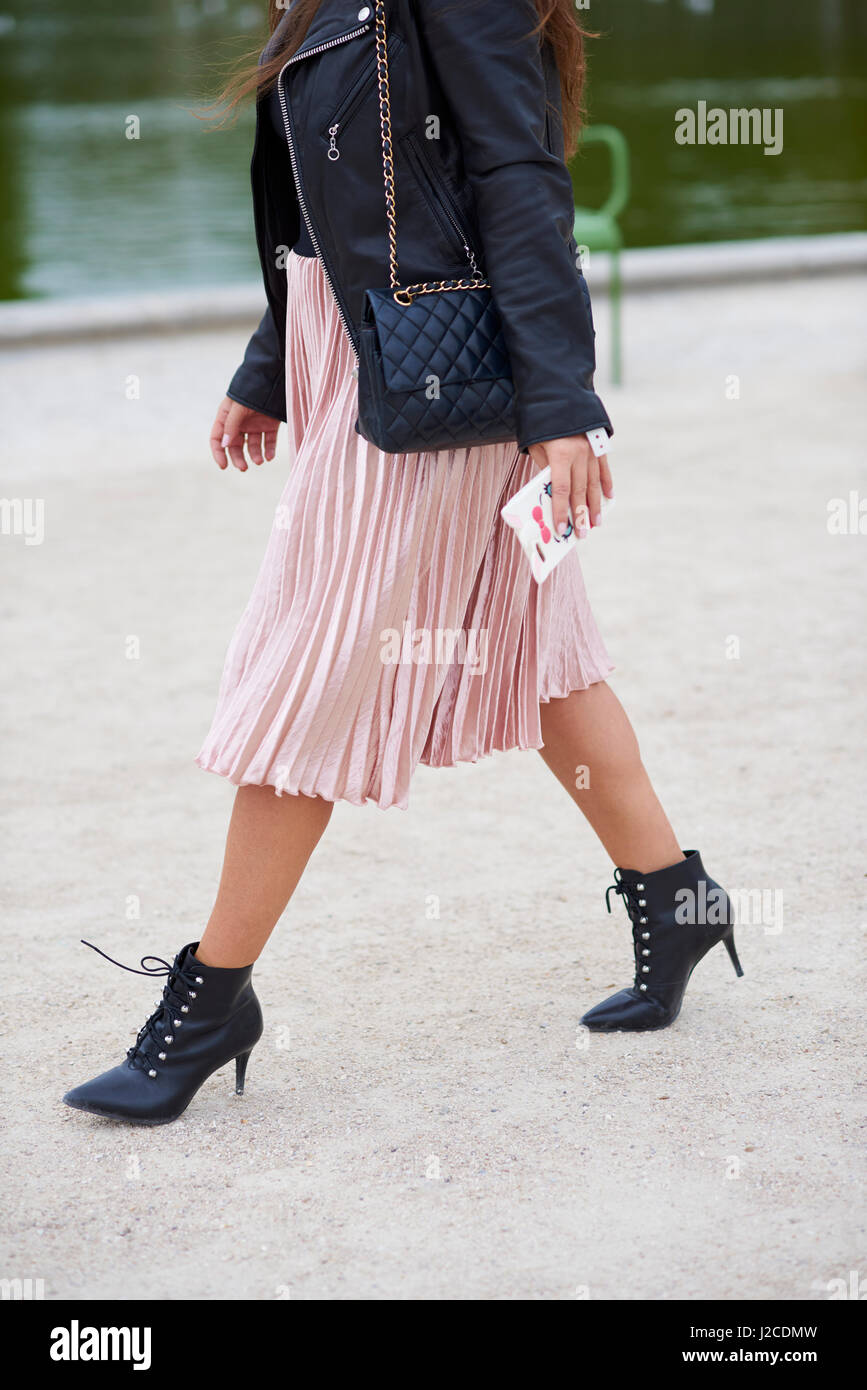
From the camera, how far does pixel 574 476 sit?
6.66 feet

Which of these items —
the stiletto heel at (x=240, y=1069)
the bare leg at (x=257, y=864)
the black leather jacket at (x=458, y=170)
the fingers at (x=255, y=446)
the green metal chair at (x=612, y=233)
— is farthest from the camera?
the green metal chair at (x=612, y=233)

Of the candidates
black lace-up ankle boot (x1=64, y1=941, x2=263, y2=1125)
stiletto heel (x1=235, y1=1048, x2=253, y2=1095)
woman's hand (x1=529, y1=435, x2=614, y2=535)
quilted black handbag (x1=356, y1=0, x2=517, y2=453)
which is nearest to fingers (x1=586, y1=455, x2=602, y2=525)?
woman's hand (x1=529, y1=435, x2=614, y2=535)

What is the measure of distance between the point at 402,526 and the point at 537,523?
0.20 m

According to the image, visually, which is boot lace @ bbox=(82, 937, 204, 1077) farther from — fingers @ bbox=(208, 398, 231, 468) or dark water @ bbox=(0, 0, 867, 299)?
dark water @ bbox=(0, 0, 867, 299)

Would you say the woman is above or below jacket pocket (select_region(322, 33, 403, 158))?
below

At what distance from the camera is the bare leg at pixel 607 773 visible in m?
2.41

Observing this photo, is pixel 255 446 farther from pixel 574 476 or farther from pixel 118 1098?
pixel 118 1098

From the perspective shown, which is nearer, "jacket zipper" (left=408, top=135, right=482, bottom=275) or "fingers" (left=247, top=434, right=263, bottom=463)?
"jacket zipper" (left=408, top=135, right=482, bottom=275)

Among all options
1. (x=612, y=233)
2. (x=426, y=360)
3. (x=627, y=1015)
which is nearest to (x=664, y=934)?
(x=627, y=1015)

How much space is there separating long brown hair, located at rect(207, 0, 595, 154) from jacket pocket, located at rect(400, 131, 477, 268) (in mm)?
205

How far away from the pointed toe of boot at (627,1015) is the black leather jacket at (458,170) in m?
0.95

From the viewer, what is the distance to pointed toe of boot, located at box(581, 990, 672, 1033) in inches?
99.3

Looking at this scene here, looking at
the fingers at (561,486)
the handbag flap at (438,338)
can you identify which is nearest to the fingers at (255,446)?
the handbag flap at (438,338)

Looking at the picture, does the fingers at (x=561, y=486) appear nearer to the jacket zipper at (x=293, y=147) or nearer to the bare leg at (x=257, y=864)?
the jacket zipper at (x=293, y=147)
